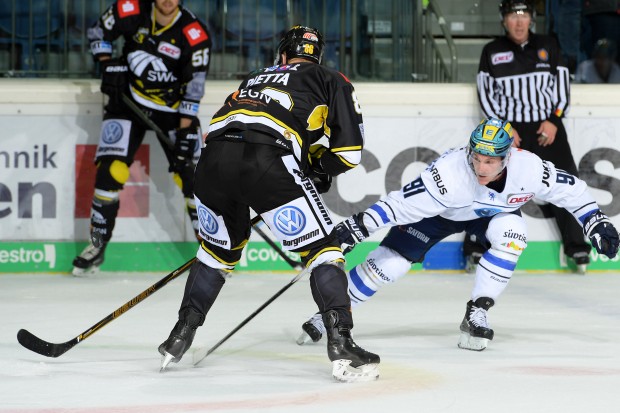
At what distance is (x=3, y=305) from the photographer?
562cm

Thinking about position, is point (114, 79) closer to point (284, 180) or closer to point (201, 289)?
point (201, 289)

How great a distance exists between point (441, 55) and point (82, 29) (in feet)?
7.80

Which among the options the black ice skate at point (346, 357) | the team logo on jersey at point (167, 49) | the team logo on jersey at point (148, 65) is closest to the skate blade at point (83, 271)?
the team logo on jersey at point (148, 65)

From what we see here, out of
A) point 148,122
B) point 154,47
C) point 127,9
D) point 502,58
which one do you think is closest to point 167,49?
point 154,47

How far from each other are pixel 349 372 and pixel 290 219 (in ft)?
1.74

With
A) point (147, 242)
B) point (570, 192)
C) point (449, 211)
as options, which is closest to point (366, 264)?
point (449, 211)

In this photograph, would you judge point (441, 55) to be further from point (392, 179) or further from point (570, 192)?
point (570, 192)

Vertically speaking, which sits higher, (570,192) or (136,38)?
(136,38)

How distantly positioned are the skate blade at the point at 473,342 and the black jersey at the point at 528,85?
262 centimetres

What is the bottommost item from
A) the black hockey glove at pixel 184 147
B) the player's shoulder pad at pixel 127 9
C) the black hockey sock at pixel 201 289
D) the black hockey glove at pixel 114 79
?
the black hockey sock at pixel 201 289

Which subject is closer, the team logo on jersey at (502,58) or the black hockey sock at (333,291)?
the black hockey sock at (333,291)

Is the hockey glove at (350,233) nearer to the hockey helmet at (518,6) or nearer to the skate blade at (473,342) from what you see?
the skate blade at (473,342)

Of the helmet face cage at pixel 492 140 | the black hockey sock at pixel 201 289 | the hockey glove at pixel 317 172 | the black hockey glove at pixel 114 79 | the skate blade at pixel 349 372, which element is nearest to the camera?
the skate blade at pixel 349 372

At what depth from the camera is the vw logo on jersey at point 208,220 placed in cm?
394
